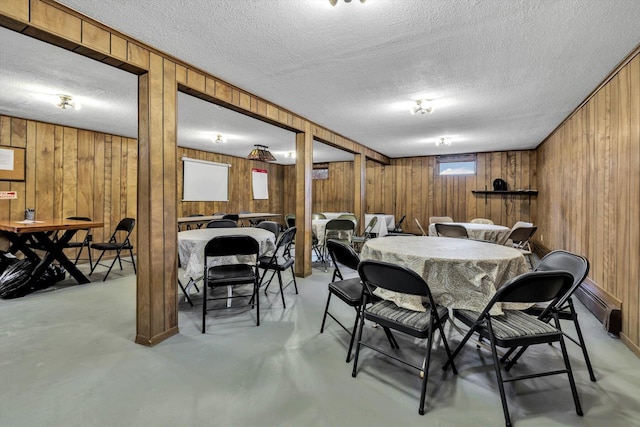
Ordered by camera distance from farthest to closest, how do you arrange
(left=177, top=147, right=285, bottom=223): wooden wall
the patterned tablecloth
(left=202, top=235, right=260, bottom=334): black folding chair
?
1. (left=177, top=147, right=285, bottom=223): wooden wall
2. (left=202, top=235, right=260, bottom=334): black folding chair
3. the patterned tablecloth

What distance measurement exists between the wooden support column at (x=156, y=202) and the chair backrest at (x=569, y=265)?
2.74 m

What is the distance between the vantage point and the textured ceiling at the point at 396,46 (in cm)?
186

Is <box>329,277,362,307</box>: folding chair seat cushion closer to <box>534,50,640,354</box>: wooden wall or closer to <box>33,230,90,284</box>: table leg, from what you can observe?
<box>534,50,640,354</box>: wooden wall

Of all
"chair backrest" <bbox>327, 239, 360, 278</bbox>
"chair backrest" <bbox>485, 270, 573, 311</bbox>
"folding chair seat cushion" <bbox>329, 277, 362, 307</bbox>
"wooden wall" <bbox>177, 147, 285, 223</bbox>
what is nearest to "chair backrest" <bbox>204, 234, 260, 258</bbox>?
"chair backrest" <bbox>327, 239, 360, 278</bbox>

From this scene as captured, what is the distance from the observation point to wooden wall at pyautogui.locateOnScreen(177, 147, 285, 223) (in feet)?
22.4

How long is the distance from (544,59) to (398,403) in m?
2.89

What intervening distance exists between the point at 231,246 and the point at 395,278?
1654mm

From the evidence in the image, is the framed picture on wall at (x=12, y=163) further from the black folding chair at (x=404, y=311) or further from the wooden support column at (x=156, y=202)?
the black folding chair at (x=404, y=311)

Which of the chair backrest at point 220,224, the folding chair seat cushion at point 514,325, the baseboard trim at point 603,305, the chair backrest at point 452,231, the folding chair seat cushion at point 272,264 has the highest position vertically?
the chair backrest at point 220,224

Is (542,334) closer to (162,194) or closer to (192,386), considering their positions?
(192,386)

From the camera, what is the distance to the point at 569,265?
1.98 m

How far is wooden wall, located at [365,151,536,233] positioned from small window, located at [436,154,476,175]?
0.12 m

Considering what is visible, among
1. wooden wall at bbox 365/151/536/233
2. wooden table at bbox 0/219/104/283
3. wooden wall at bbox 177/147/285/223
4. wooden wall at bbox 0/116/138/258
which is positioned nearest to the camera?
wooden table at bbox 0/219/104/283

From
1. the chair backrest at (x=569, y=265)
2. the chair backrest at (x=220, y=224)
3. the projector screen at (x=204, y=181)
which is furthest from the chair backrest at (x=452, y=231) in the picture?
the projector screen at (x=204, y=181)
